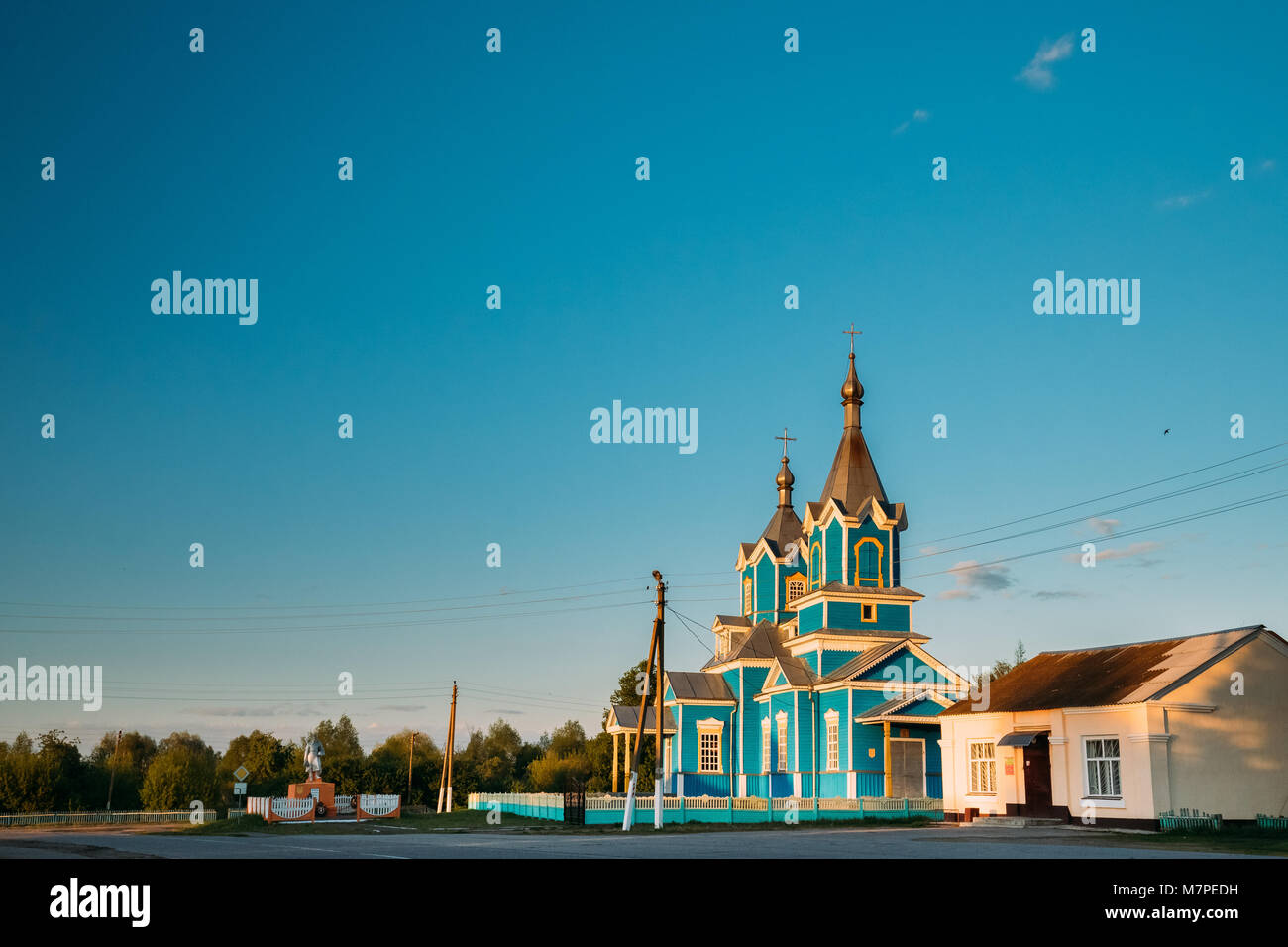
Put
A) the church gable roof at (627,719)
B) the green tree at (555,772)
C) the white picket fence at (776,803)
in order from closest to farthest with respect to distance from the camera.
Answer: the white picket fence at (776,803), the church gable roof at (627,719), the green tree at (555,772)

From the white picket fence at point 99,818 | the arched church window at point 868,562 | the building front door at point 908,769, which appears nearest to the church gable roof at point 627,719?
the arched church window at point 868,562

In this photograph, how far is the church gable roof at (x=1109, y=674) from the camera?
27.7 m

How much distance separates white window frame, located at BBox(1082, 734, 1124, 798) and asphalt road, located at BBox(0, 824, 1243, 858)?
177cm

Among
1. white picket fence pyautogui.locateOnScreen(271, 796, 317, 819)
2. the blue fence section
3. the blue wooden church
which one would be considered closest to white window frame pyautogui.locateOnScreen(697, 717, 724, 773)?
the blue wooden church

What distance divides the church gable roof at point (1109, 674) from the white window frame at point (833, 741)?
775 centimetres

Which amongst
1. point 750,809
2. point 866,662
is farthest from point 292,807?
point 866,662

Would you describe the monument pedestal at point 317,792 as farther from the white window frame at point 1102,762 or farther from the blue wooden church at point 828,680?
the white window frame at point 1102,762

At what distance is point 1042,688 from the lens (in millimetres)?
32156

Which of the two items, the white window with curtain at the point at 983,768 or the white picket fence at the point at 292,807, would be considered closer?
the white window with curtain at the point at 983,768

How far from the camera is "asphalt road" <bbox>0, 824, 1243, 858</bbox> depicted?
19.0 meters

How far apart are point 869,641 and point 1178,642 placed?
53.9 ft
